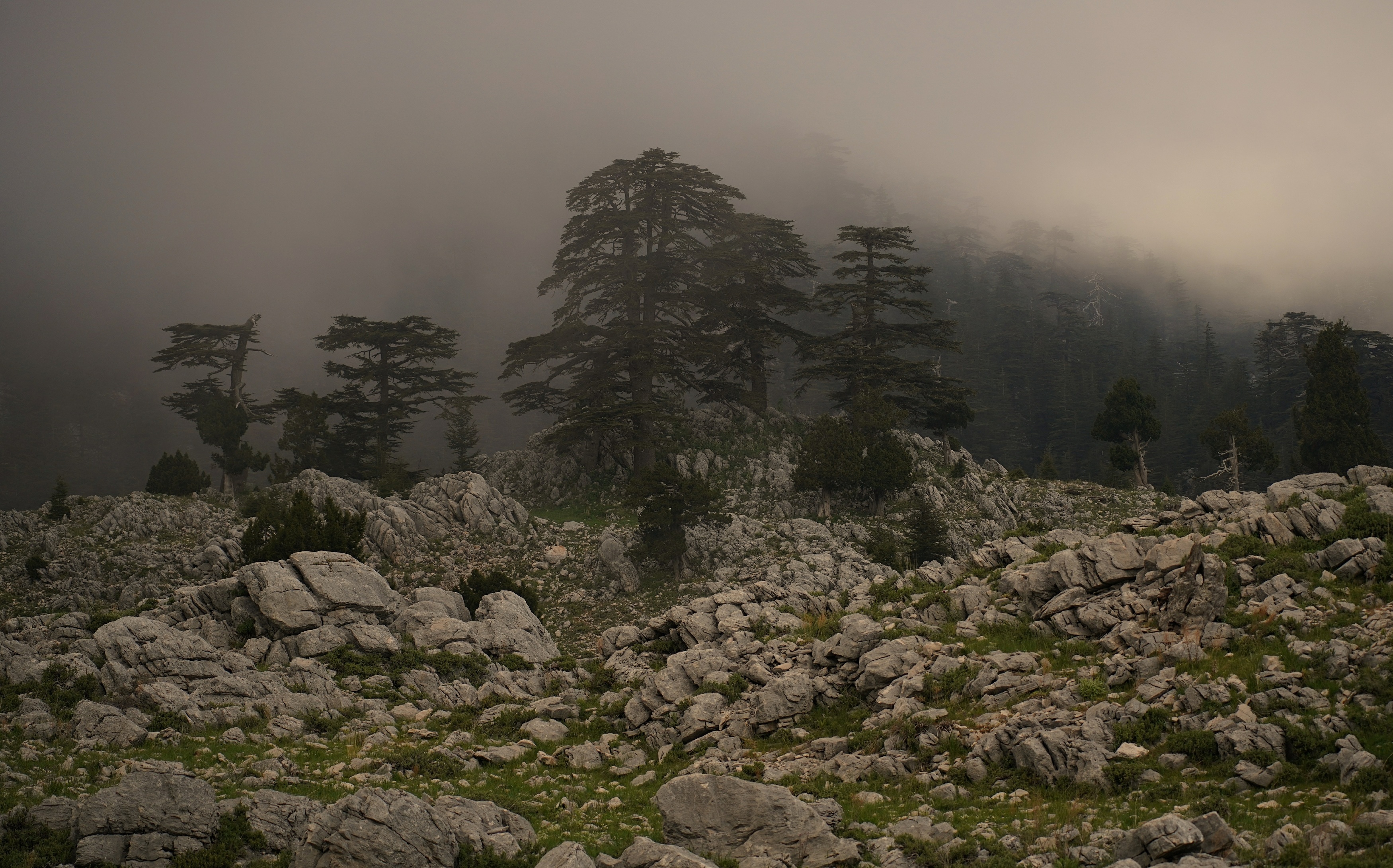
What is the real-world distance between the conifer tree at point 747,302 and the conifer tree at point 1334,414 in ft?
101

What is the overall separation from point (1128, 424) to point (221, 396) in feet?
210

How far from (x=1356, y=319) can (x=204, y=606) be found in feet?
433

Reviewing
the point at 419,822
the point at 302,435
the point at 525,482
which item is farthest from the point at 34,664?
the point at 302,435

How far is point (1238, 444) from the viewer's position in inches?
1777

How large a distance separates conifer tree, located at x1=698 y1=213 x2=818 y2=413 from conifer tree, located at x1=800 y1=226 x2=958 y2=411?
8.01 feet

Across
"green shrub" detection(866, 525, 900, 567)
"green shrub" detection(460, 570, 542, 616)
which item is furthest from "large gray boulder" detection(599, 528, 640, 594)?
"green shrub" detection(866, 525, 900, 567)

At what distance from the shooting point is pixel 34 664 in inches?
690

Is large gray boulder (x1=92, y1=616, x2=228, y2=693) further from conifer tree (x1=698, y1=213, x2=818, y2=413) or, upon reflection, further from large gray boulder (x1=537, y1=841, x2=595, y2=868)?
conifer tree (x1=698, y1=213, x2=818, y2=413)

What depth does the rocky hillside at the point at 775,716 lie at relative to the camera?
33.2 feet

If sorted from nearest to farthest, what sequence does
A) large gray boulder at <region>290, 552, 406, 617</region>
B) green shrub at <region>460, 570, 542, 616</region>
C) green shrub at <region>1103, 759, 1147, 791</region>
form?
green shrub at <region>1103, 759, 1147, 791</region> → large gray boulder at <region>290, 552, 406, 617</region> → green shrub at <region>460, 570, 542, 616</region>

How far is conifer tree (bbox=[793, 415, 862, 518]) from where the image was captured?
3947 centimetres

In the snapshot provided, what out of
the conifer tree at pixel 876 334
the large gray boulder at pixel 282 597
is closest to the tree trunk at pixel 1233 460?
the conifer tree at pixel 876 334

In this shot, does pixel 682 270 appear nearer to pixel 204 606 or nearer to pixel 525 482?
pixel 525 482

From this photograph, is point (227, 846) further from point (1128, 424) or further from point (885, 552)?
point (1128, 424)
